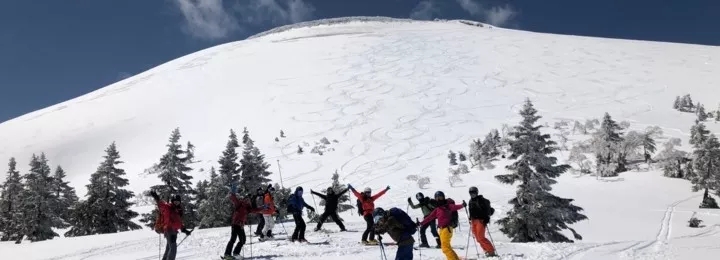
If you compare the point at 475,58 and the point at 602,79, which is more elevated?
the point at 475,58

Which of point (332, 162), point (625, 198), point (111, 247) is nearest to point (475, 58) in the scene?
point (332, 162)

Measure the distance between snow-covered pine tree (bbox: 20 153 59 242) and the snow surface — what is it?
3920mm

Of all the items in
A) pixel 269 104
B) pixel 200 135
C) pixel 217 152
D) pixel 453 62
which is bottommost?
pixel 217 152

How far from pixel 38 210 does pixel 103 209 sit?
11.7 ft

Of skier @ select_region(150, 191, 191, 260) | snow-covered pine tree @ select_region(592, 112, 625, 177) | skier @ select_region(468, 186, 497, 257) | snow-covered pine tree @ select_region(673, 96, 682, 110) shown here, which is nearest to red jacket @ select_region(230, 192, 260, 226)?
skier @ select_region(150, 191, 191, 260)

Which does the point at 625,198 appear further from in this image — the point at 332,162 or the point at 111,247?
the point at 111,247

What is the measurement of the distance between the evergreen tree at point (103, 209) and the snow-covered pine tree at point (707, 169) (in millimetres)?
33461

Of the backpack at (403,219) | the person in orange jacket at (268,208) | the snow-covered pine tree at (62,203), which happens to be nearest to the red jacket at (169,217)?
the person in orange jacket at (268,208)

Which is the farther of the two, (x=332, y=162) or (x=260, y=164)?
(x=332, y=162)

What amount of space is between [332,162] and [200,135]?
23074 millimetres

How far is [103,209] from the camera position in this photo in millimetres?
29891

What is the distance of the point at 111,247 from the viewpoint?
1786cm

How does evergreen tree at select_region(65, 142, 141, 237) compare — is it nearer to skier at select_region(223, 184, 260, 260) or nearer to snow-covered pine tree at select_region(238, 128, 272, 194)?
snow-covered pine tree at select_region(238, 128, 272, 194)

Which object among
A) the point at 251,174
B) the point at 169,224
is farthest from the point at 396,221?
the point at 251,174
